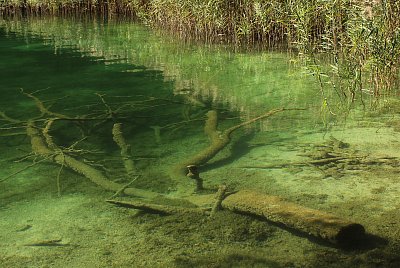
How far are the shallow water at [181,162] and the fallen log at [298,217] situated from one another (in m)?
0.05

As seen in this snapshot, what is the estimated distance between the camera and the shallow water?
2.18 m

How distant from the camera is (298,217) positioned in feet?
7.43

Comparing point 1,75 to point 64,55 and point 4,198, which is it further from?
point 4,198

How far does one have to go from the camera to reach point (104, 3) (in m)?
13.0

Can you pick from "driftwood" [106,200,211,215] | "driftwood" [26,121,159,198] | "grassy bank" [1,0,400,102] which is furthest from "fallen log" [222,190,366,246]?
"grassy bank" [1,0,400,102]

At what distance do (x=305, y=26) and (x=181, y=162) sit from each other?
2.28 m

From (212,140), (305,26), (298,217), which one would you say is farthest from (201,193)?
(305,26)

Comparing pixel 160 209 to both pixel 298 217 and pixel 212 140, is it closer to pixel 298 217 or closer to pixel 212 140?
pixel 298 217

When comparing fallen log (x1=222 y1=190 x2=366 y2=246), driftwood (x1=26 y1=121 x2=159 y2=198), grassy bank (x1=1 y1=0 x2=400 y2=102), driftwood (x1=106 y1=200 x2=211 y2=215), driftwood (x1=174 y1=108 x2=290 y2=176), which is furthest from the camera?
grassy bank (x1=1 y1=0 x2=400 y2=102)

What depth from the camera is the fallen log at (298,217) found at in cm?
214

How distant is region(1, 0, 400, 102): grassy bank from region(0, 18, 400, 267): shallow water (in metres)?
0.34

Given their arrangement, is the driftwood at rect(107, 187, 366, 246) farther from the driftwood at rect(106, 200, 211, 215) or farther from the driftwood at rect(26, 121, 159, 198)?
the driftwood at rect(26, 121, 159, 198)

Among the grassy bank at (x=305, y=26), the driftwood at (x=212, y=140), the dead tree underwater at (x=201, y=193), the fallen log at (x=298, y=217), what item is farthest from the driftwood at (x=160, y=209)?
the grassy bank at (x=305, y=26)

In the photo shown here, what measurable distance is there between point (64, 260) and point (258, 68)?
4693 mm
